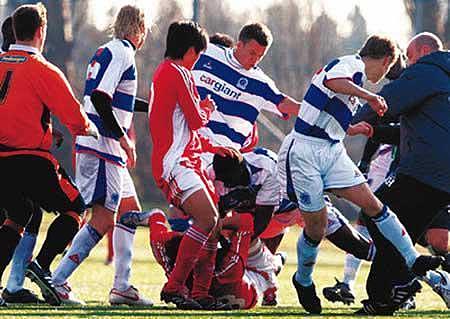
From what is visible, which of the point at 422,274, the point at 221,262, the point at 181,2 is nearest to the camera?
the point at 422,274

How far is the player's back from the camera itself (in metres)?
9.15

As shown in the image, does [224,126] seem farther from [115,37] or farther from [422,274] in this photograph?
[422,274]

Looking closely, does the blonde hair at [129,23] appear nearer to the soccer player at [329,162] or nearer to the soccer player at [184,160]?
the soccer player at [184,160]

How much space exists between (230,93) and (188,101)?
1798 mm

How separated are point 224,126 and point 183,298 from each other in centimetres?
219

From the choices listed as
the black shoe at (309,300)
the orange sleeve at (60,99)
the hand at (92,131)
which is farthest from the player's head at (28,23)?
the black shoe at (309,300)

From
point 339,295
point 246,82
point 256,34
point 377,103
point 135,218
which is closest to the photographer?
point 377,103

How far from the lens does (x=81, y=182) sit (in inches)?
399

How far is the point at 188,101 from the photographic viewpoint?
9.29 metres

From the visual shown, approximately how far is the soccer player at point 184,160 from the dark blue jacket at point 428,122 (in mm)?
1221

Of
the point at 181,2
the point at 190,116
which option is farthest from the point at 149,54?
the point at 190,116

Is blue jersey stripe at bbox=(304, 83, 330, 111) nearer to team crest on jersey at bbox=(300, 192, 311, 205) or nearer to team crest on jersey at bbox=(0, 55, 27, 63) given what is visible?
team crest on jersey at bbox=(300, 192, 311, 205)

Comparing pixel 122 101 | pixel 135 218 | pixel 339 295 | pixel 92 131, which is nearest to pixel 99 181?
pixel 135 218

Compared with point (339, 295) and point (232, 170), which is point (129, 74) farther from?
point (339, 295)
